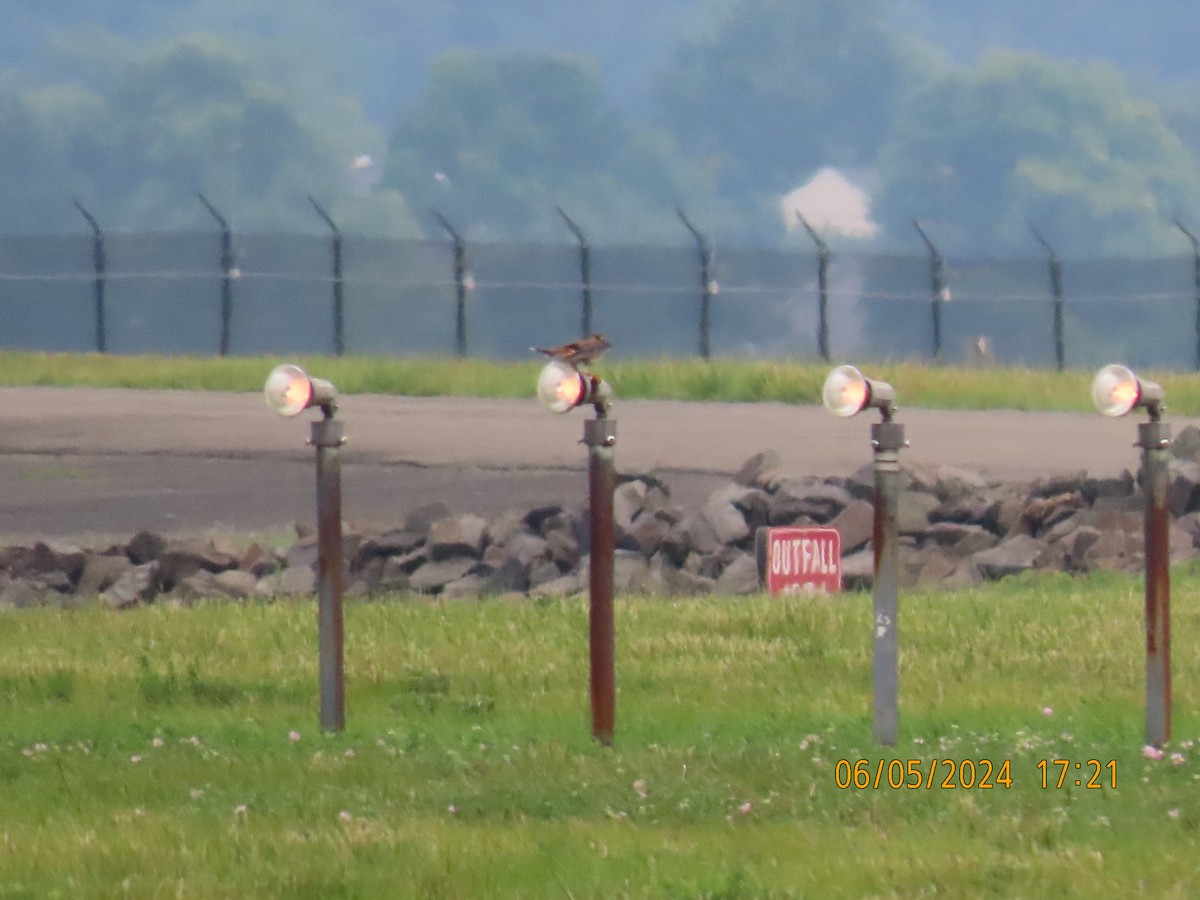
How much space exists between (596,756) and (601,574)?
24.2 inches

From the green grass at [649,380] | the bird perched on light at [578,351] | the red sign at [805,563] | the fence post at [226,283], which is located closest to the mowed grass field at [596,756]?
the red sign at [805,563]

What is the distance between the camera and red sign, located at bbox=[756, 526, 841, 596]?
11.6 m

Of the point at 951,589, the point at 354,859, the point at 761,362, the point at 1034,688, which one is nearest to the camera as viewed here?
the point at 354,859

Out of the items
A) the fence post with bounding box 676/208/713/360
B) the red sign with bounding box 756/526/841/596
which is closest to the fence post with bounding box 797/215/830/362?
the fence post with bounding box 676/208/713/360

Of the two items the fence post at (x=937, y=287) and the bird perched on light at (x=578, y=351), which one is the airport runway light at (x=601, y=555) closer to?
the bird perched on light at (x=578, y=351)

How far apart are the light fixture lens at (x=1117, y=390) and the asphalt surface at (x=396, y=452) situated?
30.4 feet

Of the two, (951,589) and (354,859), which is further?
(951,589)

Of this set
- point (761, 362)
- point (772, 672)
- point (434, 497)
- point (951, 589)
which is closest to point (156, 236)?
point (761, 362)

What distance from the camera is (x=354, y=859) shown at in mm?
5328

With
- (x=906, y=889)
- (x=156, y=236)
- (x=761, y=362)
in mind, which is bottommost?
(x=906, y=889)

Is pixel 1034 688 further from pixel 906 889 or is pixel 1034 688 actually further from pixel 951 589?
pixel 951 589

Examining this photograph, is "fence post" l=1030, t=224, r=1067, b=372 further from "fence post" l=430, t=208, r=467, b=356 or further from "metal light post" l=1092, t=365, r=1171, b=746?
"metal light post" l=1092, t=365, r=1171, b=746

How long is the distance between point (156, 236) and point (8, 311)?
2.88 meters

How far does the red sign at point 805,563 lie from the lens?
37.9ft
